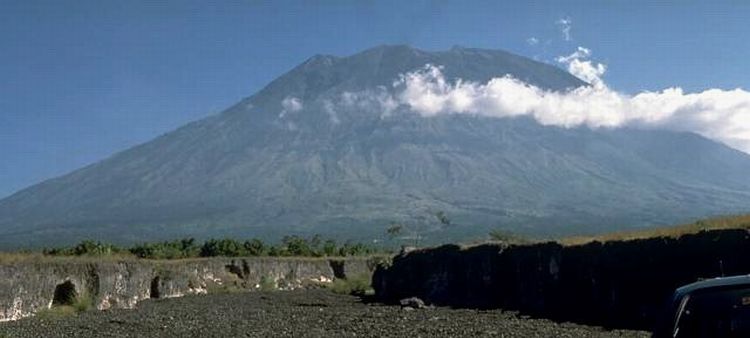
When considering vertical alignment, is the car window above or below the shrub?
above

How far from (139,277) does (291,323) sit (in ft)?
64.3

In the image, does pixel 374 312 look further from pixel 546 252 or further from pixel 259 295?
pixel 259 295

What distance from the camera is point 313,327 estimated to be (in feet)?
105

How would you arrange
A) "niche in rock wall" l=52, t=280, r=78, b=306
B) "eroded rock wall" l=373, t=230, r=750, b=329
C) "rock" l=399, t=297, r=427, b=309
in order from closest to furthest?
"eroded rock wall" l=373, t=230, r=750, b=329 < "niche in rock wall" l=52, t=280, r=78, b=306 < "rock" l=399, t=297, r=427, b=309

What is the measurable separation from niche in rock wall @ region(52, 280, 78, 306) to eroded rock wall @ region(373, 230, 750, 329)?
56.5ft

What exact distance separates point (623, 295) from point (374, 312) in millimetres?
11314

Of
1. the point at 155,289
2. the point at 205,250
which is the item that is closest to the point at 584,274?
the point at 155,289

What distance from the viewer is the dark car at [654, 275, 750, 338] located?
846 cm

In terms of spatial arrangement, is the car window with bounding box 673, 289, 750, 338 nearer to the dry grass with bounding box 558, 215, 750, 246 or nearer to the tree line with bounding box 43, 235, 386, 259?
the dry grass with bounding box 558, 215, 750, 246

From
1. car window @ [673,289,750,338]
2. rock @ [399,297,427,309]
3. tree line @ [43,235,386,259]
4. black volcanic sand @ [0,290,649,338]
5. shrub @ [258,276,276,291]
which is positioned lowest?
black volcanic sand @ [0,290,649,338]

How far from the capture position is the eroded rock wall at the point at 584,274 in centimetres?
2923

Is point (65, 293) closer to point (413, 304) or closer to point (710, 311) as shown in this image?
point (413, 304)

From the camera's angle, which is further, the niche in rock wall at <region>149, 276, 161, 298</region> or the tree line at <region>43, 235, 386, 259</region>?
the tree line at <region>43, 235, 386, 259</region>

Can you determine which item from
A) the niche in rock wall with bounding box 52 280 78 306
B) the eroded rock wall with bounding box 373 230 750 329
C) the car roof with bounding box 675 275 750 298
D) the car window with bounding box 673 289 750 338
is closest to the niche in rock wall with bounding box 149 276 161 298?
the niche in rock wall with bounding box 52 280 78 306
